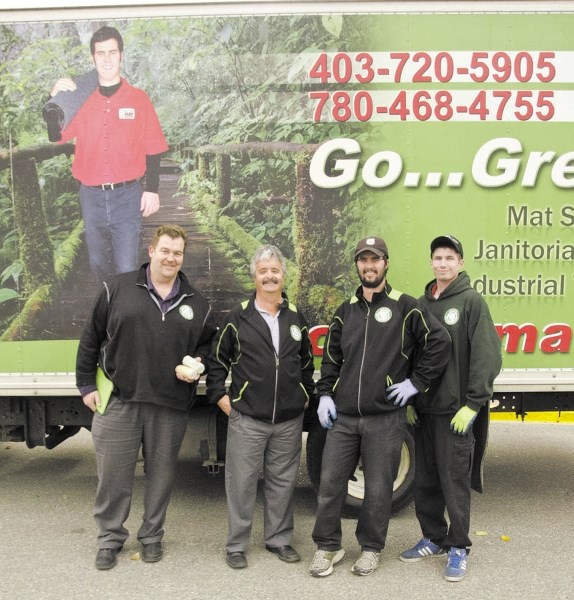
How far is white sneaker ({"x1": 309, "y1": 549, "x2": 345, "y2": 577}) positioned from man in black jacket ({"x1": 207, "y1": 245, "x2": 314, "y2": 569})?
7.6 inches

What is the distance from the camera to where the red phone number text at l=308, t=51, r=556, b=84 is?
14.0 feet

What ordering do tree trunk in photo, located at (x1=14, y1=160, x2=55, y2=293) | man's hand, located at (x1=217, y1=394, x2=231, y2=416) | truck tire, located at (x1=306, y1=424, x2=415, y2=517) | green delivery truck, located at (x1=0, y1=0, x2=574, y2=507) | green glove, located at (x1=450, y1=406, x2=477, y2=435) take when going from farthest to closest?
truck tire, located at (x1=306, y1=424, x2=415, y2=517) → tree trunk in photo, located at (x1=14, y1=160, x2=55, y2=293) → green delivery truck, located at (x1=0, y1=0, x2=574, y2=507) → man's hand, located at (x1=217, y1=394, x2=231, y2=416) → green glove, located at (x1=450, y1=406, x2=477, y2=435)

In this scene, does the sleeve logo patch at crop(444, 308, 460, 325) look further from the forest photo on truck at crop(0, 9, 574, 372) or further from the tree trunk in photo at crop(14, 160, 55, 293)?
the tree trunk in photo at crop(14, 160, 55, 293)

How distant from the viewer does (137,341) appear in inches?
155

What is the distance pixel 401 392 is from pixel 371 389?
166 mm

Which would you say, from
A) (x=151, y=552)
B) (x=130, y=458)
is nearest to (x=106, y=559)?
(x=151, y=552)

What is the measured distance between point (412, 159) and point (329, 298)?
104cm

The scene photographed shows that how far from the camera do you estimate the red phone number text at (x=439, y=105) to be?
169 inches

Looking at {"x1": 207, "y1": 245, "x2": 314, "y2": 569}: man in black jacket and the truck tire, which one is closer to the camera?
{"x1": 207, "y1": 245, "x2": 314, "y2": 569}: man in black jacket

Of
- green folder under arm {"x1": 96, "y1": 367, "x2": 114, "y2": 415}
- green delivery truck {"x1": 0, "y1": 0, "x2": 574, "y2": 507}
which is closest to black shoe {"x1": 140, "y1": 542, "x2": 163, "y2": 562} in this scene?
green folder under arm {"x1": 96, "y1": 367, "x2": 114, "y2": 415}

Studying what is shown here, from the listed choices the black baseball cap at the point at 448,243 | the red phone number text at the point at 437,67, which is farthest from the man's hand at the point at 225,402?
the red phone number text at the point at 437,67

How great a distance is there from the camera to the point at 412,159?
171 inches

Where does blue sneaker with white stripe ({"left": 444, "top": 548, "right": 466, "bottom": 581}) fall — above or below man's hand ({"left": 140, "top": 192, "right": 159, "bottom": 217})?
below

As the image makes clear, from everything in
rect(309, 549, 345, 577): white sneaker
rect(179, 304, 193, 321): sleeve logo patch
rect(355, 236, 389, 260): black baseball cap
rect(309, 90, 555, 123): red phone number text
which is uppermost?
rect(309, 90, 555, 123): red phone number text
